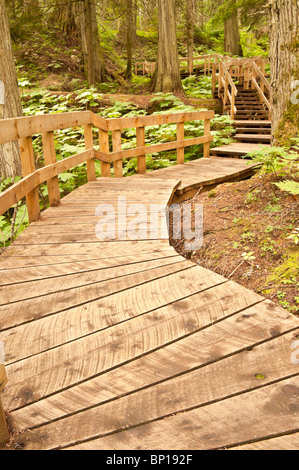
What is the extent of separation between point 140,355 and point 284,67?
15.3ft

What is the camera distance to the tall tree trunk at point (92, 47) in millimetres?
13930

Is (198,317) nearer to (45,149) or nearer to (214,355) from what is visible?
(214,355)

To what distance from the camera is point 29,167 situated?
4281 millimetres

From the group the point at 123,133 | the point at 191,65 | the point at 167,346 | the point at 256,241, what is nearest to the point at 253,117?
the point at 123,133

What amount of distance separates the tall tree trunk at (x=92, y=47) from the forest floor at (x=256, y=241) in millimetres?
11523

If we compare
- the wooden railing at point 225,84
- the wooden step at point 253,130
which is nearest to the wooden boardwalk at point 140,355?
the wooden step at point 253,130

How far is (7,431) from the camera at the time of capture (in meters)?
1.60

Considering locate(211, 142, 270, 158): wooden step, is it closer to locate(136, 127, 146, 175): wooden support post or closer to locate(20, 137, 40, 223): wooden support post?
locate(136, 127, 146, 175): wooden support post

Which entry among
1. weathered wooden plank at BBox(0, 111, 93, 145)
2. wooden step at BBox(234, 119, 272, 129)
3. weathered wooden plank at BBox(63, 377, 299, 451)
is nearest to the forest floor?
weathered wooden plank at BBox(63, 377, 299, 451)

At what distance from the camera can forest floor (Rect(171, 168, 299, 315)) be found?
3218 mm

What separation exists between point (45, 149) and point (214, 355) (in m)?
3.49

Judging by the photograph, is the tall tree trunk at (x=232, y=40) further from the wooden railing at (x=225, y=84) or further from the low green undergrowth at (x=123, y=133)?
the low green undergrowth at (x=123, y=133)
